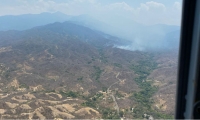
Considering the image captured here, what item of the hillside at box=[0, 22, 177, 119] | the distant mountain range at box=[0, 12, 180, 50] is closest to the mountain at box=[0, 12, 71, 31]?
the distant mountain range at box=[0, 12, 180, 50]

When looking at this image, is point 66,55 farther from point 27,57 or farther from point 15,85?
point 15,85

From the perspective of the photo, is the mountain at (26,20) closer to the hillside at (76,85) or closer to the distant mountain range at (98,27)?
the distant mountain range at (98,27)

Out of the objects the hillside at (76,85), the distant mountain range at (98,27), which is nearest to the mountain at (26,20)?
the distant mountain range at (98,27)

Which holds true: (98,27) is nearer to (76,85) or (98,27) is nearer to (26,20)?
(26,20)

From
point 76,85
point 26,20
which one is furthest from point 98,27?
point 76,85

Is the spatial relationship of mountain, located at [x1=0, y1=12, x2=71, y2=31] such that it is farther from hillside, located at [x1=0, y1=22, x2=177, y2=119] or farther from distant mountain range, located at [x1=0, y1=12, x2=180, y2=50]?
hillside, located at [x1=0, y1=22, x2=177, y2=119]

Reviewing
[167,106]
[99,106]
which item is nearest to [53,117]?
[99,106]

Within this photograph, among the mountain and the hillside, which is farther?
the mountain

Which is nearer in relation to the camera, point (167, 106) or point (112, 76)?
point (167, 106)
